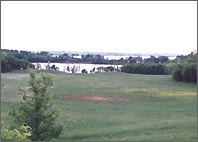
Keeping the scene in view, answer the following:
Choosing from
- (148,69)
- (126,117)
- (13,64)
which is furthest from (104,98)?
(13,64)

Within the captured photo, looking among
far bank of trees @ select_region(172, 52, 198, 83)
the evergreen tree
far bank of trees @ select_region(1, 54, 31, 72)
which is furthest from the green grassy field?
far bank of trees @ select_region(1, 54, 31, 72)

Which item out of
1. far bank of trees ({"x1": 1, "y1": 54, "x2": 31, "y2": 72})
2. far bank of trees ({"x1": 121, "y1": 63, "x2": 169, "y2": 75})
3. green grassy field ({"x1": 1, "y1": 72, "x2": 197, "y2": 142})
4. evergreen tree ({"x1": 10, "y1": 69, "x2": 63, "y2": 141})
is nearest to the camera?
evergreen tree ({"x1": 10, "y1": 69, "x2": 63, "y2": 141})

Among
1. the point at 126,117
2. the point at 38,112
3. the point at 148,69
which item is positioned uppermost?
the point at 38,112

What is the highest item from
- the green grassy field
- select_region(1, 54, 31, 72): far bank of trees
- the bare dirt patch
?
select_region(1, 54, 31, 72): far bank of trees

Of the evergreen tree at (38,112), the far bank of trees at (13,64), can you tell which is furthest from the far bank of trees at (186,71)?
the evergreen tree at (38,112)

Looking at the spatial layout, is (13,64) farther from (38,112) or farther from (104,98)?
(38,112)

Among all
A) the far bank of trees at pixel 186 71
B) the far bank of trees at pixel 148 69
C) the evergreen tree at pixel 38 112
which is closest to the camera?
the evergreen tree at pixel 38 112

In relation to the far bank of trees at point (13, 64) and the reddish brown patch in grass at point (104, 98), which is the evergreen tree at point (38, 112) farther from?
the far bank of trees at point (13, 64)

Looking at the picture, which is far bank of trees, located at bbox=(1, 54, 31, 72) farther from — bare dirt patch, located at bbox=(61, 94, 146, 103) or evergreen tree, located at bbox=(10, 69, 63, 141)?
evergreen tree, located at bbox=(10, 69, 63, 141)

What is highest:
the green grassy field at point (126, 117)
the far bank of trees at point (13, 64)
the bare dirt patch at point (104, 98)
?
the far bank of trees at point (13, 64)

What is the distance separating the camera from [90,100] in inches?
1599

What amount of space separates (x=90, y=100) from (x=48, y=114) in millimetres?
24786

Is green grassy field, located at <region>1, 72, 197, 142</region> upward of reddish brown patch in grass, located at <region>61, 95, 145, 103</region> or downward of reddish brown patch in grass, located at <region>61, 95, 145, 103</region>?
upward

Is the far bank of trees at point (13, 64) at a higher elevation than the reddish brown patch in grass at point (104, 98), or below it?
higher
